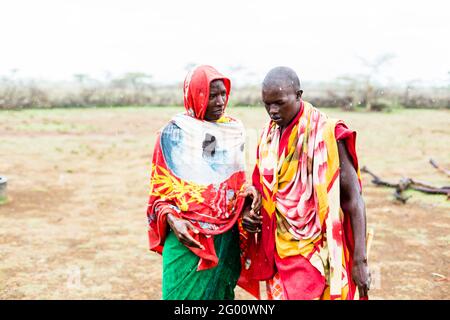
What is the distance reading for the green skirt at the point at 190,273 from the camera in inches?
111

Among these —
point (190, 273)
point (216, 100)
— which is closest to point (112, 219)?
point (190, 273)

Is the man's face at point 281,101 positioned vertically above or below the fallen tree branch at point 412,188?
above

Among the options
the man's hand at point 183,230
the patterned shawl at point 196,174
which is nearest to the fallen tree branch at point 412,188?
the patterned shawl at point 196,174

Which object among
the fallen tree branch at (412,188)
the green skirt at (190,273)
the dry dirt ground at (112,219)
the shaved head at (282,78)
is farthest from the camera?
the fallen tree branch at (412,188)

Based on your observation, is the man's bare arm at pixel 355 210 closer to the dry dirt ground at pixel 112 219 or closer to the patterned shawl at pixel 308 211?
the patterned shawl at pixel 308 211

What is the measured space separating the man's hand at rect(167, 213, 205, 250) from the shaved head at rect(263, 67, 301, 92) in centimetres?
82

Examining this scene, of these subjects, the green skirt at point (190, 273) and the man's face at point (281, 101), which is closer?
the man's face at point (281, 101)

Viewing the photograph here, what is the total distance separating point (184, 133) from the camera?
2.77m

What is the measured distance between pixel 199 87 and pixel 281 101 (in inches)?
18.4

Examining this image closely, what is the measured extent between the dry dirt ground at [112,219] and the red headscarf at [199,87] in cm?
107

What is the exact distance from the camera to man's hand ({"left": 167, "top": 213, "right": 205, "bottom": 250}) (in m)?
2.69

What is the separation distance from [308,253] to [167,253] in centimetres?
77

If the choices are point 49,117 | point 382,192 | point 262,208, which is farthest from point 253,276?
point 49,117
